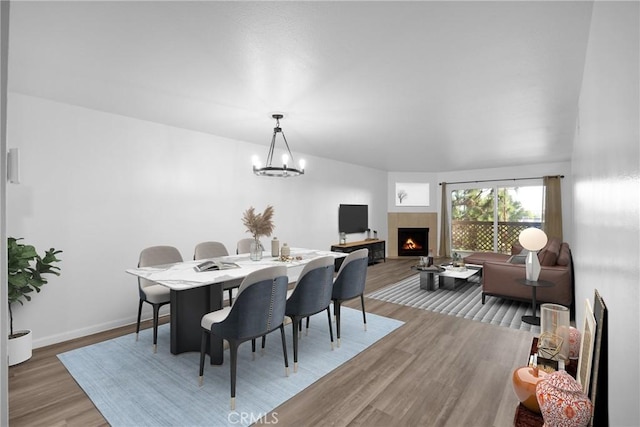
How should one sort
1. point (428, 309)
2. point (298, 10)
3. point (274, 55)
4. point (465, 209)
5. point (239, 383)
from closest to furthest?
point (298, 10), point (274, 55), point (239, 383), point (428, 309), point (465, 209)

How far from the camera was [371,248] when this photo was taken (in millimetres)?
7426

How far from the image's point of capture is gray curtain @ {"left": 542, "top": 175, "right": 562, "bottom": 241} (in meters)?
6.93

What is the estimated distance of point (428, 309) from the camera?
163 inches

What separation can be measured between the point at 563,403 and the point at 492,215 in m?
8.16

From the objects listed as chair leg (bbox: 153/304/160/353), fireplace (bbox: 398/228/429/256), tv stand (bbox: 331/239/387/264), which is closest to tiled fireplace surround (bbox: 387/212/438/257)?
fireplace (bbox: 398/228/429/256)

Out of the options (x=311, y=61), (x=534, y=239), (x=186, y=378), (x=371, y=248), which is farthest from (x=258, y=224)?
(x=371, y=248)

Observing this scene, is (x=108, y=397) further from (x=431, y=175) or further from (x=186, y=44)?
(x=431, y=175)

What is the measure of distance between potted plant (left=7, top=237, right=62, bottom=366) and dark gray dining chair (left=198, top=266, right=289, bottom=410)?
1.67 m

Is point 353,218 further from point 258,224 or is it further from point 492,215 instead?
point 258,224

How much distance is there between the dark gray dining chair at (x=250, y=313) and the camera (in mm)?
2115

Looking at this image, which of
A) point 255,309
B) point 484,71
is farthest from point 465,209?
point 255,309

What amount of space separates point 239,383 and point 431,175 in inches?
310

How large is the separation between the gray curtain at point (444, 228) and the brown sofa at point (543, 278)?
3895mm

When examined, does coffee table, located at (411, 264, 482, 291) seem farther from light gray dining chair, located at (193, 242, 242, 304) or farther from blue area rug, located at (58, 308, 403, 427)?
light gray dining chair, located at (193, 242, 242, 304)
